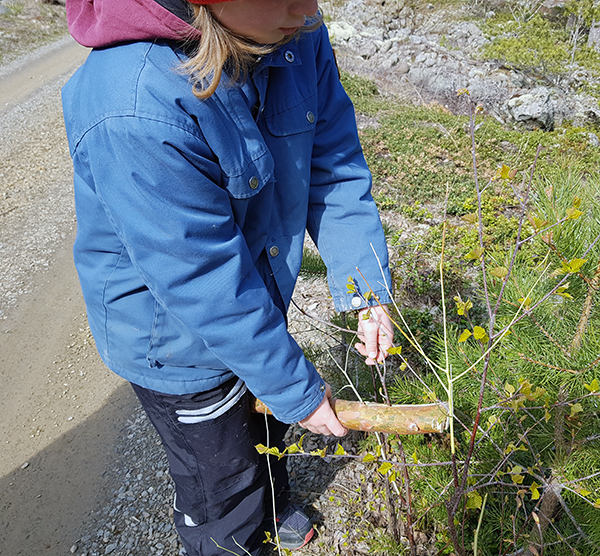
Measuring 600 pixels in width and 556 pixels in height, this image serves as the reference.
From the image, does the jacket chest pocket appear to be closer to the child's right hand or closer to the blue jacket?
the blue jacket

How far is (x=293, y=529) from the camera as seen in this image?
2066 millimetres

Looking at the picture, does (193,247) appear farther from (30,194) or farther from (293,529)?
(30,194)

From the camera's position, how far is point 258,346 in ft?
3.92

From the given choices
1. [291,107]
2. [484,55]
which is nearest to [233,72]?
[291,107]

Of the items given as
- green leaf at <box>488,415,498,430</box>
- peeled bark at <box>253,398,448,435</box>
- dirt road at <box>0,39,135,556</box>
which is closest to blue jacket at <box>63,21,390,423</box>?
peeled bark at <box>253,398,448,435</box>

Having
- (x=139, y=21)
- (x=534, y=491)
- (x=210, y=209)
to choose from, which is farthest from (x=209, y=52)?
(x=534, y=491)

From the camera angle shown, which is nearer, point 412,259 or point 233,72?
point 233,72

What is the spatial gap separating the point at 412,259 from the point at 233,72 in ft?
8.68

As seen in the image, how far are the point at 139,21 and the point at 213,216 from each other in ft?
1.42

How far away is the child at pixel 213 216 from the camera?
39.1 inches

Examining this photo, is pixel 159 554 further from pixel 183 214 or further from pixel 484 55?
pixel 484 55

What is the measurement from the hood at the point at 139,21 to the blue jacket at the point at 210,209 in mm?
30

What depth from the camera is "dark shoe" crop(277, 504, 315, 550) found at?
206 cm

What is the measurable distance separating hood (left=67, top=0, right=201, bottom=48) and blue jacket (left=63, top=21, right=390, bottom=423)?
0.03m
